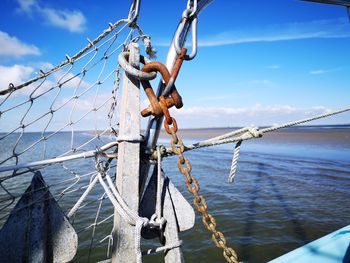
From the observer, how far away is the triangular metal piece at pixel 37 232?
160 centimetres

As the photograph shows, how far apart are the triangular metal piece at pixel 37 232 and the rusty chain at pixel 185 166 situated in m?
1.01

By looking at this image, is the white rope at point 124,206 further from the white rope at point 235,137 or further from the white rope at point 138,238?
the white rope at point 235,137

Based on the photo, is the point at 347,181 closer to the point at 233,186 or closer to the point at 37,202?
the point at 233,186

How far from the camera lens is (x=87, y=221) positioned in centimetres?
620

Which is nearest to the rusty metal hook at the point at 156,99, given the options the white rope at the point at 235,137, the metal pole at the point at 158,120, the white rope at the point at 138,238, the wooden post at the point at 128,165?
the metal pole at the point at 158,120

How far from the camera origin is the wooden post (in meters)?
1.74

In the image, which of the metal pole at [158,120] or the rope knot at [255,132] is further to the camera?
the rope knot at [255,132]

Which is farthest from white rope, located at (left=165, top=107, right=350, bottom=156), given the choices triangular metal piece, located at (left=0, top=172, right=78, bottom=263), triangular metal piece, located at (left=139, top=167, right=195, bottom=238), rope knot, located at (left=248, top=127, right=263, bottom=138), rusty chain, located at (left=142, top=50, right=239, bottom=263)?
triangular metal piece, located at (left=0, top=172, right=78, bottom=263)

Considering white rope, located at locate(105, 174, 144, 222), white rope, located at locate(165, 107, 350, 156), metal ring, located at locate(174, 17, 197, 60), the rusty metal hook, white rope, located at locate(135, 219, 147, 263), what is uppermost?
metal ring, located at locate(174, 17, 197, 60)

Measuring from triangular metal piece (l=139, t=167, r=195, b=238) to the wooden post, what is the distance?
15 cm

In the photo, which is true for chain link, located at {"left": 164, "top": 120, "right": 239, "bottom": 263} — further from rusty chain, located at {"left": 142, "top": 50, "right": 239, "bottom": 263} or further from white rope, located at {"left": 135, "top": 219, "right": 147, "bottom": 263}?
white rope, located at {"left": 135, "top": 219, "right": 147, "bottom": 263}

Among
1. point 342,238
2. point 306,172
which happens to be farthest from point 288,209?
point 306,172

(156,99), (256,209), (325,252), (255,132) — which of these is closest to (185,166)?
(156,99)

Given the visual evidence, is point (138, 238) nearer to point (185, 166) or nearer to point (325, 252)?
point (185, 166)
